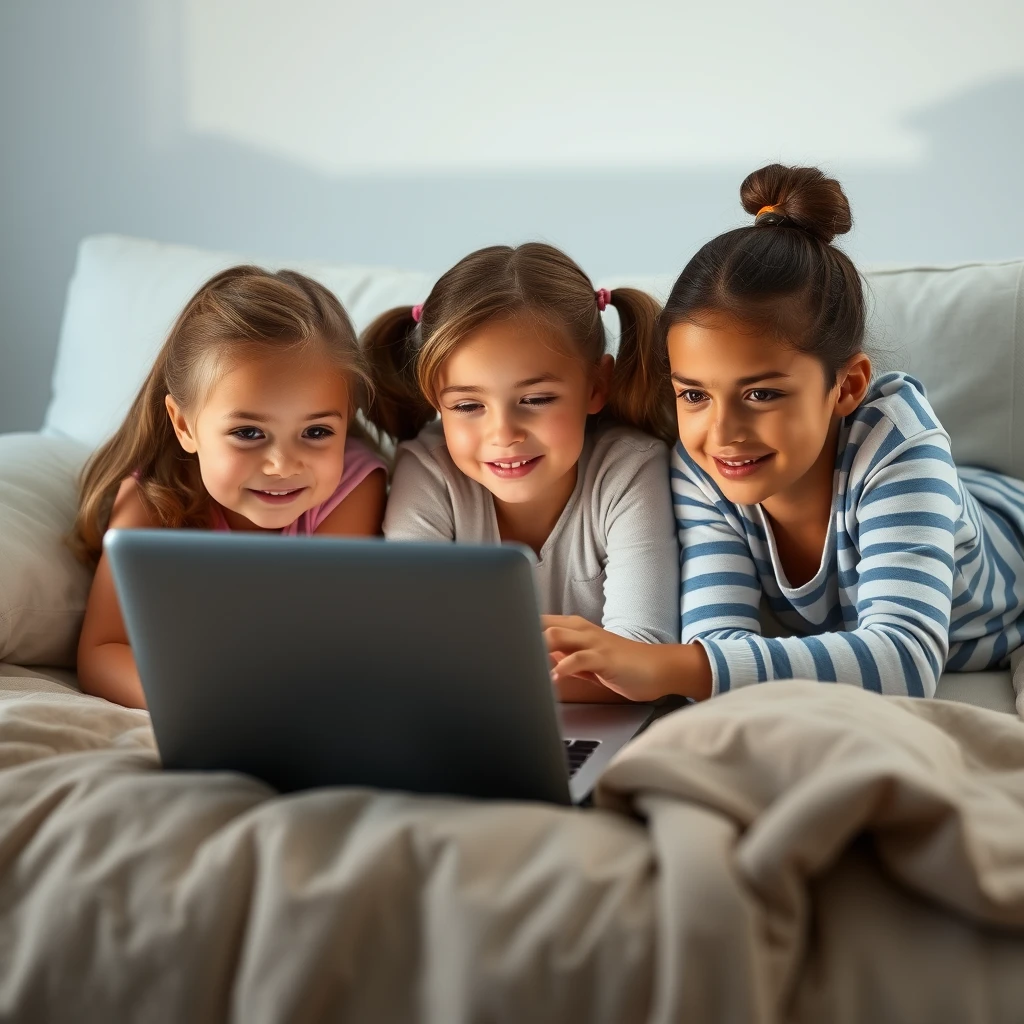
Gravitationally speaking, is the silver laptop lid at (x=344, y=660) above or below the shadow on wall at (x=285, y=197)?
below

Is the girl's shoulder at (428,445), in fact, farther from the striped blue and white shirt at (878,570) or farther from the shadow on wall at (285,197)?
the shadow on wall at (285,197)

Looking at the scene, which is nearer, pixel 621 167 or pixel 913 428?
pixel 913 428

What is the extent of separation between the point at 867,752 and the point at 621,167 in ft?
5.16

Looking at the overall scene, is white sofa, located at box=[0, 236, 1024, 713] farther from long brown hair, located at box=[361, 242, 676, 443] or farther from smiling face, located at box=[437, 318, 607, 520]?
smiling face, located at box=[437, 318, 607, 520]

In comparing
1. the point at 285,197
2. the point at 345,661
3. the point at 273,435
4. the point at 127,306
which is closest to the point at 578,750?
the point at 345,661

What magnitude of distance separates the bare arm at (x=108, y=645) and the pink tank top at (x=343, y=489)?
0.14m

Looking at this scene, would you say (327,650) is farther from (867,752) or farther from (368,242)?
(368,242)

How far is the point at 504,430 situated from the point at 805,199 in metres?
0.40

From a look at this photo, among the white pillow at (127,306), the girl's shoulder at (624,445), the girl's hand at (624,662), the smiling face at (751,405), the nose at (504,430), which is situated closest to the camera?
the girl's hand at (624,662)

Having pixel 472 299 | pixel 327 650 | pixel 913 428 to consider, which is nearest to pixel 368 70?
pixel 472 299

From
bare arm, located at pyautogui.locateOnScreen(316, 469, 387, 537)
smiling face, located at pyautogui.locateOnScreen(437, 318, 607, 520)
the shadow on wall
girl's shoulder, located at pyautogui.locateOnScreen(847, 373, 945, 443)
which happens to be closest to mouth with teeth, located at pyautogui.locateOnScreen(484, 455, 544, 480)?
smiling face, located at pyautogui.locateOnScreen(437, 318, 607, 520)

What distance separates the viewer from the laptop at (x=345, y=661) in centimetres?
75

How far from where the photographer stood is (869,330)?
1524mm

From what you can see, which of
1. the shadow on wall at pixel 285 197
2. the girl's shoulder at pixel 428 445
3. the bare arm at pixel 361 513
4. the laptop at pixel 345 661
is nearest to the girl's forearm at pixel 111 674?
the bare arm at pixel 361 513
